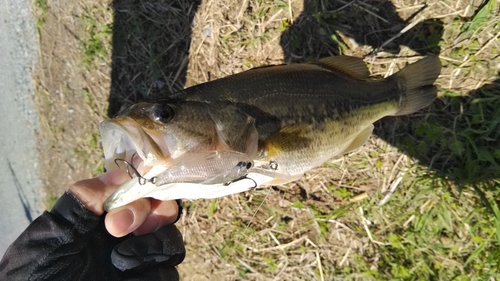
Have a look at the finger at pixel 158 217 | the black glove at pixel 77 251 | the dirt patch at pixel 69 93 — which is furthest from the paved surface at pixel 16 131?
the finger at pixel 158 217

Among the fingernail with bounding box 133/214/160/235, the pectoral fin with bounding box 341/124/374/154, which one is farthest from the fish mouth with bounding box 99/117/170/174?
the pectoral fin with bounding box 341/124/374/154

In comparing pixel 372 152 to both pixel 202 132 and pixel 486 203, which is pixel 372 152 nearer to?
pixel 486 203

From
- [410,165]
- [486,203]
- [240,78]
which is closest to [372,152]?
[410,165]

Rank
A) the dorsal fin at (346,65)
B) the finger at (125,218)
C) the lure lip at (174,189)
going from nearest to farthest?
the lure lip at (174,189)
the finger at (125,218)
the dorsal fin at (346,65)

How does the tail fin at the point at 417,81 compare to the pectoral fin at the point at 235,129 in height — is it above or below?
below

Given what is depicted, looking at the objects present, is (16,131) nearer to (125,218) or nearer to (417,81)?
(125,218)

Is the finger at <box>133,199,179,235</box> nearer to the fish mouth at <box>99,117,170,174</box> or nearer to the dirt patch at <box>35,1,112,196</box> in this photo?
the fish mouth at <box>99,117,170,174</box>

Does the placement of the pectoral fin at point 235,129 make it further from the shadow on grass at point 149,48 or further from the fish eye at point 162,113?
the shadow on grass at point 149,48

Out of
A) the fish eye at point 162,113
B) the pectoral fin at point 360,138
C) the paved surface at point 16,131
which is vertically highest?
the fish eye at point 162,113
